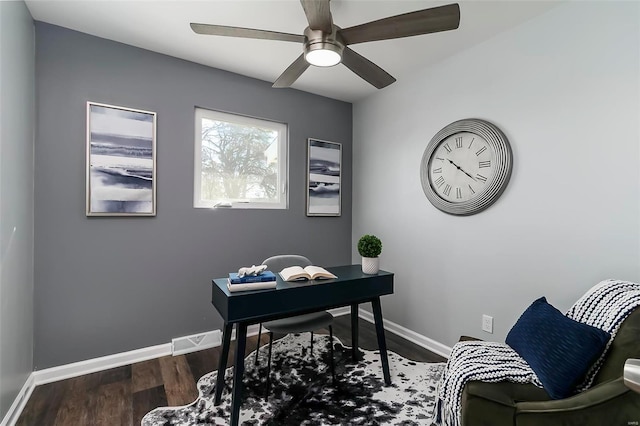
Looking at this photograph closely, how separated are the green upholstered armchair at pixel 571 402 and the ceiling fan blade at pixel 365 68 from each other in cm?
170

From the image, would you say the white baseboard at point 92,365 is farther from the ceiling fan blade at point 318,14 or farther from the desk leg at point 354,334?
the ceiling fan blade at point 318,14

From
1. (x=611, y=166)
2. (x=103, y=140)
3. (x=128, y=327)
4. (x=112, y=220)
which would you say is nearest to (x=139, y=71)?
(x=103, y=140)

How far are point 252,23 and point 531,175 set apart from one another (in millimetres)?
2196

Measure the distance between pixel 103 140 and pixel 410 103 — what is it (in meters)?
2.67

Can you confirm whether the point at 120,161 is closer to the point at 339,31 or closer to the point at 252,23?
the point at 252,23

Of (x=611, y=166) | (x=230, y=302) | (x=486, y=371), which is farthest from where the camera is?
(x=611, y=166)

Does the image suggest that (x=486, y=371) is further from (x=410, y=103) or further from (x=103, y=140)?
(x=103, y=140)

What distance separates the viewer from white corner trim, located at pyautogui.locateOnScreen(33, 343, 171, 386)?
6.93ft

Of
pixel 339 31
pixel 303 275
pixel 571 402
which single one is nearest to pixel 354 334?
pixel 303 275

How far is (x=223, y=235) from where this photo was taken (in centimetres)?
282

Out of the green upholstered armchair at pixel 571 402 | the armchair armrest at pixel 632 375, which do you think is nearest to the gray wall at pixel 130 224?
the green upholstered armchair at pixel 571 402

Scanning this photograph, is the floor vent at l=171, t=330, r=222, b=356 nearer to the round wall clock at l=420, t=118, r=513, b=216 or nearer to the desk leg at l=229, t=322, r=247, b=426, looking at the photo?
the desk leg at l=229, t=322, r=247, b=426

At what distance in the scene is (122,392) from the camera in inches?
78.5

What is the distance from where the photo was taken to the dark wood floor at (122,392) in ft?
5.77
